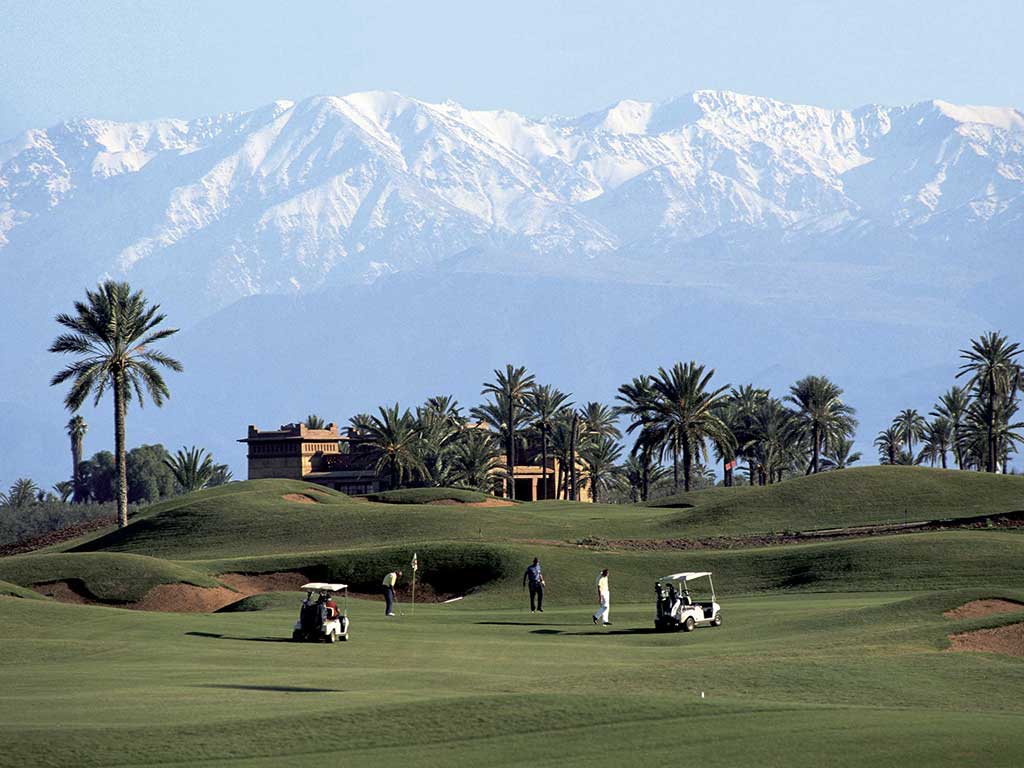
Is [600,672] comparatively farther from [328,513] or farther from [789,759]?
[328,513]

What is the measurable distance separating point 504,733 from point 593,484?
464ft

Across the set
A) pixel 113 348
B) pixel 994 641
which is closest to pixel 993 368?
pixel 113 348

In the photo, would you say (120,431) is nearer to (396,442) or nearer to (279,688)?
(396,442)

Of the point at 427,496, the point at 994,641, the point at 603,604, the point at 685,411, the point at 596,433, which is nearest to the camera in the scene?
the point at 994,641

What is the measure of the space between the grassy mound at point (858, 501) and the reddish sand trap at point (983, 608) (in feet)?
126

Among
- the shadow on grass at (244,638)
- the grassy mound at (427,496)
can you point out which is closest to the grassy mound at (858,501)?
the grassy mound at (427,496)

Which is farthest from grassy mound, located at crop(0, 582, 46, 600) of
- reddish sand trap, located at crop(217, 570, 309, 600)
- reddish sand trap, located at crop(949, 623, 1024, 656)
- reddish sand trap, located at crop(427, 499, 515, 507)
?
reddish sand trap, located at crop(427, 499, 515, 507)

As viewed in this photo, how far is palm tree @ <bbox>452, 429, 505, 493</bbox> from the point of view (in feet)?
447

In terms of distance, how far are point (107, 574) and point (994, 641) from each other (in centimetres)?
3815

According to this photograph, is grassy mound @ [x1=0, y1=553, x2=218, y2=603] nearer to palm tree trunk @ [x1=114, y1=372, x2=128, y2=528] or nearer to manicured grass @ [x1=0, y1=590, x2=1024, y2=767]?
manicured grass @ [x1=0, y1=590, x2=1024, y2=767]

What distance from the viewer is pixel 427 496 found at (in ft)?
337

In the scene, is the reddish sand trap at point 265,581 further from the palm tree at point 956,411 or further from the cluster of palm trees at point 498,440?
the palm tree at point 956,411

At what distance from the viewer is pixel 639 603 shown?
190ft

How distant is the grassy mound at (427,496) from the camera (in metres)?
102
